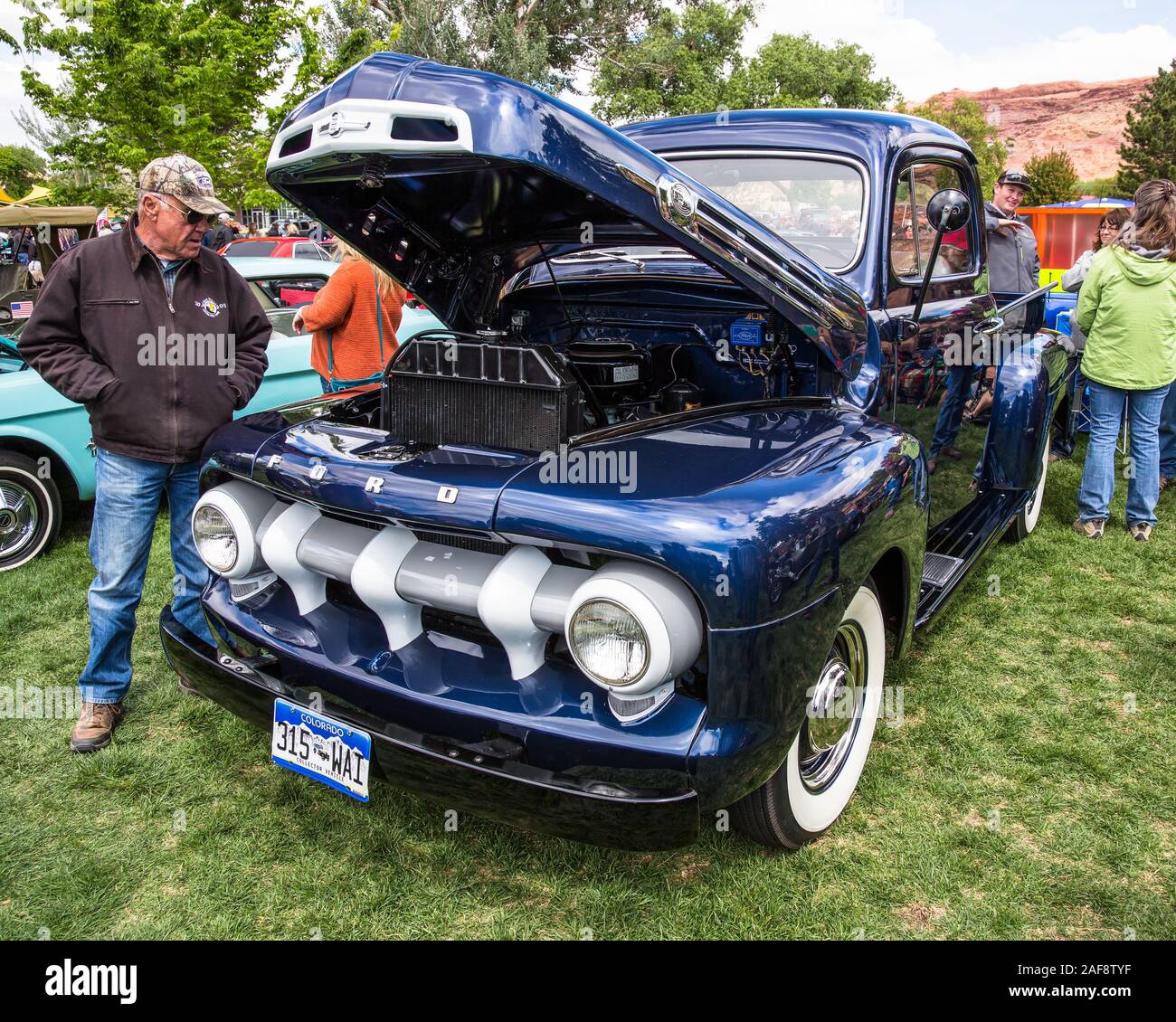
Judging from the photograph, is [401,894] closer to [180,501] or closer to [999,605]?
[180,501]

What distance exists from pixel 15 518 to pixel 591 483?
14.0 ft

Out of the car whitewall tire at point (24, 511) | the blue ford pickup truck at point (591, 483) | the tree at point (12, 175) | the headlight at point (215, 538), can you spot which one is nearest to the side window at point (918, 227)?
the blue ford pickup truck at point (591, 483)

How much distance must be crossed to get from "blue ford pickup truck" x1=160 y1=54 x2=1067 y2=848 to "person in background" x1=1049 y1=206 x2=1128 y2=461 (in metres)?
2.84

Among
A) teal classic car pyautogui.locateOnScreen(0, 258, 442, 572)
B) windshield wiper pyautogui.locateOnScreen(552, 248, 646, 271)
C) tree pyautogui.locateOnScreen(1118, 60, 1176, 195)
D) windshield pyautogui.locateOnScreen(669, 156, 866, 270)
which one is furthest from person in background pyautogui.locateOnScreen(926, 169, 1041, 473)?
tree pyautogui.locateOnScreen(1118, 60, 1176, 195)

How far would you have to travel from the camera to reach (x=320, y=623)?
2484 millimetres

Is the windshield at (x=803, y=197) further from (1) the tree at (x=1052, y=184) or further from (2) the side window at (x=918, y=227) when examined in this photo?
(1) the tree at (x=1052, y=184)

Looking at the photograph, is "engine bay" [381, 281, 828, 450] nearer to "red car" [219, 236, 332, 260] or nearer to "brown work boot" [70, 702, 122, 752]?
"brown work boot" [70, 702, 122, 752]

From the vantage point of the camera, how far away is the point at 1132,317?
190 inches

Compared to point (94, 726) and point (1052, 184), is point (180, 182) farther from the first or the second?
point (1052, 184)

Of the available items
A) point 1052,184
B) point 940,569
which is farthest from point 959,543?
point 1052,184

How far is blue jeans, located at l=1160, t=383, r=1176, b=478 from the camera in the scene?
19.0 ft

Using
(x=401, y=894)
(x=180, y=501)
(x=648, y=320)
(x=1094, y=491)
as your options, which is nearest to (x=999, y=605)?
(x=1094, y=491)

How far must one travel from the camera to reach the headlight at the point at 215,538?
8.46 ft
